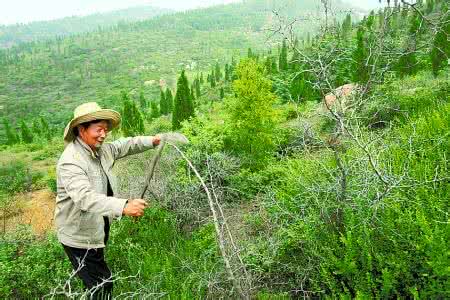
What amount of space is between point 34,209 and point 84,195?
12.9m

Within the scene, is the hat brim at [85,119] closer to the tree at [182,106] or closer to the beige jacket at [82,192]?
the beige jacket at [82,192]

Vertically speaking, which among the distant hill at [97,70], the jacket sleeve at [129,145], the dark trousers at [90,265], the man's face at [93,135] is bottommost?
the distant hill at [97,70]

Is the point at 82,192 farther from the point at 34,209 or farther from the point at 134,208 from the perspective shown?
the point at 34,209

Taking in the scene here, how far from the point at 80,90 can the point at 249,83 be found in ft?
399

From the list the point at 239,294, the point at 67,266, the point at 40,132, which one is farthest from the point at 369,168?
the point at 40,132

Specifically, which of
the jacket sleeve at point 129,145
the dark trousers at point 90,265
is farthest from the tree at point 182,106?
the dark trousers at point 90,265

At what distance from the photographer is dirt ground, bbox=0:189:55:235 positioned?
41.7 feet

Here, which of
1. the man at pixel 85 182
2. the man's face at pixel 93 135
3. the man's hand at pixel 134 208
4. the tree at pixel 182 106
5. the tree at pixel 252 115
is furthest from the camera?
the tree at pixel 182 106

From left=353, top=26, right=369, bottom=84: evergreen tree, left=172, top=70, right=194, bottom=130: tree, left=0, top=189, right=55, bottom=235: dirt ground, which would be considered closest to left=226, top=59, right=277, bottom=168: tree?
left=353, top=26, right=369, bottom=84: evergreen tree

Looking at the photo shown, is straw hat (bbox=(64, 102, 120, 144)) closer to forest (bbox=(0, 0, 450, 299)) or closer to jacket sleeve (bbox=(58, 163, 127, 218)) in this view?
jacket sleeve (bbox=(58, 163, 127, 218))

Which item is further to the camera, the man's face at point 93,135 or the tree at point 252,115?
the tree at point 252,115

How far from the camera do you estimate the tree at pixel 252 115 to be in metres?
9.17

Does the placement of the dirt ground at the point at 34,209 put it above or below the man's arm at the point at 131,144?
below

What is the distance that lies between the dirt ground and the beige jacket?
914cm
